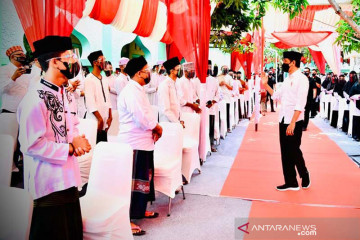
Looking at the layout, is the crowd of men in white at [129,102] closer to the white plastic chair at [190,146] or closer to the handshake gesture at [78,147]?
the white plastic chair at [190,146]

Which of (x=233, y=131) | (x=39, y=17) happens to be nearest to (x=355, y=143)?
(x=233, y=131)

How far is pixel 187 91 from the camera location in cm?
591

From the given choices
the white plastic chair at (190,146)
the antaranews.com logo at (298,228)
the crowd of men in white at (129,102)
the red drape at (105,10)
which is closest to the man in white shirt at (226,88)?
the crowd of men in white at (129,102)

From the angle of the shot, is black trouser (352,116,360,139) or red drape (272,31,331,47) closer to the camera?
black trouser (352,116,360,139)

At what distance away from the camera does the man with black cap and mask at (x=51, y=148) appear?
1781 mm

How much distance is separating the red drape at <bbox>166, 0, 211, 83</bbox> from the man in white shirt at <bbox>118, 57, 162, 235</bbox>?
75.0 inches

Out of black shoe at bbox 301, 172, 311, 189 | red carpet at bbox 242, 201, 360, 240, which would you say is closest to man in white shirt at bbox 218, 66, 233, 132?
black shoe at bbox 301, 172, 311, 189

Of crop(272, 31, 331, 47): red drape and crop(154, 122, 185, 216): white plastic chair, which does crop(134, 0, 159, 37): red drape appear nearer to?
crop(154, 122, 185, 216): white plastic chair

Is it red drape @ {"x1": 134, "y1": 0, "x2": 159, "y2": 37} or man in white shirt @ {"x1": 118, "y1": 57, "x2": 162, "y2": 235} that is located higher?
red drape @ {"x1": 134, "y1": 0, "x2": 159, "y2": 37}

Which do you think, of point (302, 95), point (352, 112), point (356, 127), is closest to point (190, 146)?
point (302, 95)

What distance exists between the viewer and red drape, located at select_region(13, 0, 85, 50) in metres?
2.51

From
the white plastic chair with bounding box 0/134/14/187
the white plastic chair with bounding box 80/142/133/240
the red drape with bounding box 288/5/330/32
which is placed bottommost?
the white plastic chair with bounding box 80/142/133/240

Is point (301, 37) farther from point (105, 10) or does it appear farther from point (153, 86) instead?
point (105, 10)

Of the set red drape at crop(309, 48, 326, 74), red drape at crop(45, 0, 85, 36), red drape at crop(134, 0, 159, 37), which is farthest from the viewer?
red drape at crop(309, 48, 326, 74)
